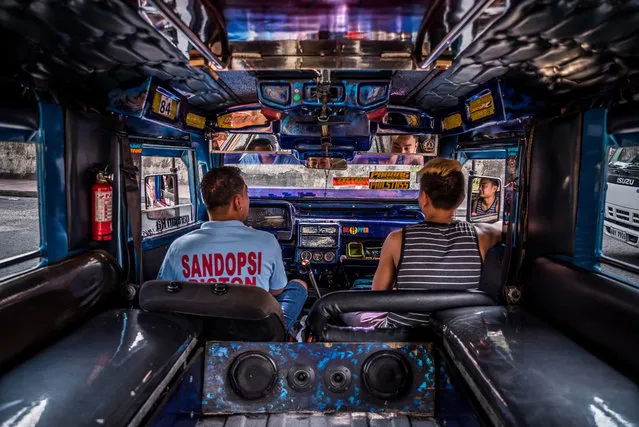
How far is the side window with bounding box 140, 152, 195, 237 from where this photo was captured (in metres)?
4.24

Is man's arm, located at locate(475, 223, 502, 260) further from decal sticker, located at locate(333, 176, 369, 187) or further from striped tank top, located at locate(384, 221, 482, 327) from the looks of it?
decal sticker, located at locate(333, 176, 369, 187)

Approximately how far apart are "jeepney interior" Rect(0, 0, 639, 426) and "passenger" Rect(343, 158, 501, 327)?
136 millimetres

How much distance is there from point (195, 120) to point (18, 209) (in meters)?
14.3

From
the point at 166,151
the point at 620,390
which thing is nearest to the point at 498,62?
the point at 620,390

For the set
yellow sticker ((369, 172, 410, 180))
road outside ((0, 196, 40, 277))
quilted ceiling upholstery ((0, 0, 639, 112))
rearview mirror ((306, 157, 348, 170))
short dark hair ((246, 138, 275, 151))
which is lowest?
road outside ((0, 196, 40, 277))

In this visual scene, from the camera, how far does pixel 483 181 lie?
14.7 feet

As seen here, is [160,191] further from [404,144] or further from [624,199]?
[624,199]

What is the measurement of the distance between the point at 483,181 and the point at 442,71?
1878 mm

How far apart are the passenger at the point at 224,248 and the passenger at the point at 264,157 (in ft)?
8.48

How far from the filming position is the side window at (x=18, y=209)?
382cm

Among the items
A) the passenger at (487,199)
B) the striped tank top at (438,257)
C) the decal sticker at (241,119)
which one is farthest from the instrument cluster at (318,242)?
the striped tank top at (438,257)

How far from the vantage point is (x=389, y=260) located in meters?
2.21

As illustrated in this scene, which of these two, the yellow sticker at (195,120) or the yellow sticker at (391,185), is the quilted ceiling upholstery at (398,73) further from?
the yellow sticker at (391,185)

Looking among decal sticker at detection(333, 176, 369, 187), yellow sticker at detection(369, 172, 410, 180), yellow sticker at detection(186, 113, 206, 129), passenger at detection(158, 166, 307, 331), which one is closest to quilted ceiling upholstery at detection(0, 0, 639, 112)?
yellow sticker at detection(186, 113, 206, 129)
